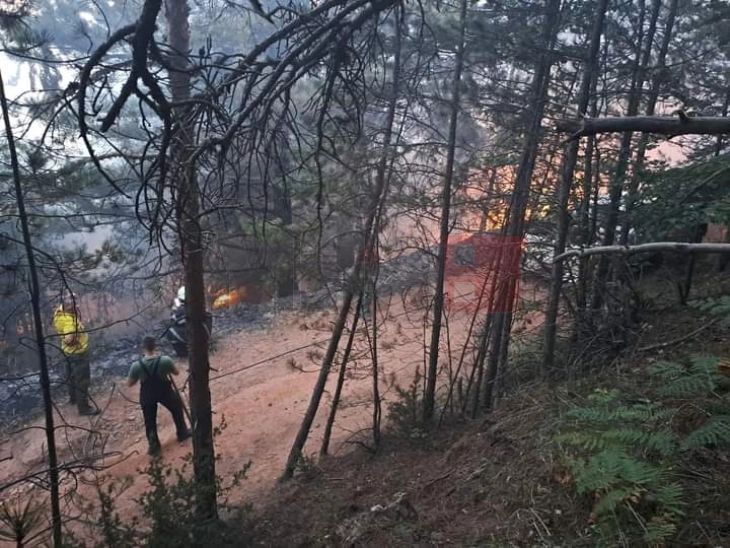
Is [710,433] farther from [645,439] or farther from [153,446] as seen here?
[153,446]

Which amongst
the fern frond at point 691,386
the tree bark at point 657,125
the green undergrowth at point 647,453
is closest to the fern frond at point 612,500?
the green undergrowth at point 647,453

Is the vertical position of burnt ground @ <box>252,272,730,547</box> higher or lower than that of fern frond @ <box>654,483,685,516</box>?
lower

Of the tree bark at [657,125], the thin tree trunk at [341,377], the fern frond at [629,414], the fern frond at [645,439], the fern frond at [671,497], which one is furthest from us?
the thin tree trunk at [341,377]

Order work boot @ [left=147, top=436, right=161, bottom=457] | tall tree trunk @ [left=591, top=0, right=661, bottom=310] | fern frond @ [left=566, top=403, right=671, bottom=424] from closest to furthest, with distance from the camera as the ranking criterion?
fern frond @ [left=566, top=403, right=671, bottom=424] < tall tree trunk @ [left=591, top=0, right=661, bottom=310] < work boot @ [left=147, top=436, right=161, bottom=457]

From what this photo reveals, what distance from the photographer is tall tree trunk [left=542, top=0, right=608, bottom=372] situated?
5504 mm

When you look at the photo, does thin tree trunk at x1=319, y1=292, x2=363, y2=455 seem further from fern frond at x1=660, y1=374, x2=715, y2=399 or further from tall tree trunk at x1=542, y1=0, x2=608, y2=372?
fern frond at x1=660, y1=374, x2=715, y2=399

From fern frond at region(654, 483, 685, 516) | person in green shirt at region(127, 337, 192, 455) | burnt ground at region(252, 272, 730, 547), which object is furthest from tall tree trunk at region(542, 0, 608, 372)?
person in green shirt at region(127, 337, 192, 455)

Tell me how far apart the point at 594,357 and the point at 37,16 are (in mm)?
6732

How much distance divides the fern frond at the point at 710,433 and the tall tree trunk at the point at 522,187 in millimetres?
3745

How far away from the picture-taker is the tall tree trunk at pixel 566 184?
5.50 meters

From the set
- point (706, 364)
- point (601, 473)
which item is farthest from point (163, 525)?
point (706, 364)

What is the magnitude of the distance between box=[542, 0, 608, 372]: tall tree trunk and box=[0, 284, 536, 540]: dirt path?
5.45ft

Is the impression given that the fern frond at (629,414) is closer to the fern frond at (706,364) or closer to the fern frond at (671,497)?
the fern frond at (706,364)

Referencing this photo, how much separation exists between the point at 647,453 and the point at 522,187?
4.28 meters
